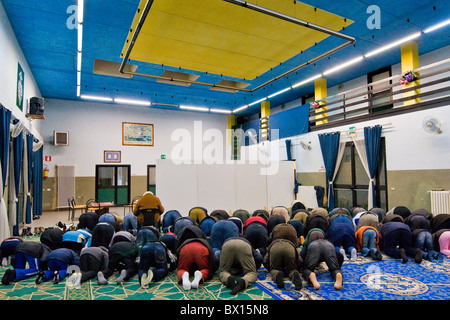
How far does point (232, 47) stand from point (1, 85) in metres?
5.56

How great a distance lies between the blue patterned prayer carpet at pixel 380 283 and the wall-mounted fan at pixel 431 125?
3.92 m

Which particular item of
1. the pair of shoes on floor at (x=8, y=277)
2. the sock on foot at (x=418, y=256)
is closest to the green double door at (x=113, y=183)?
the pair of shoes on floor at (x=8, y=277)

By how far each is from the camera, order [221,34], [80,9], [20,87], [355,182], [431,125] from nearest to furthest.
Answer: [80,9], [221,34], [431,125], [20,87], [355,182]

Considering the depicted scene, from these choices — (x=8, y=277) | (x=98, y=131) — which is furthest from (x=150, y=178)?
(x=8, y=277)

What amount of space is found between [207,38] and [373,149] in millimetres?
6207

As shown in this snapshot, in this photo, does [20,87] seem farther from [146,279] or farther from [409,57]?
[409,57]

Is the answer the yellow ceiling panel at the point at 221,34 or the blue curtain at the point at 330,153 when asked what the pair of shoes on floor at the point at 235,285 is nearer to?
the yellow ceiling panel at the point at 221,34

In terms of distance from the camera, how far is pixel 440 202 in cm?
718

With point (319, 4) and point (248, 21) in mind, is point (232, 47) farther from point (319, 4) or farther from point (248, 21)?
point (319, 4)

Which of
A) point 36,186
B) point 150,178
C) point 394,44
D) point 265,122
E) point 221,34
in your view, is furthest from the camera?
point 150,178

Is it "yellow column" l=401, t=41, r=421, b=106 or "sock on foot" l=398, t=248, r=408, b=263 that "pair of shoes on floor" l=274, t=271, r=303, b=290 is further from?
"yellow column" l=401, t=41, r=421, b=106

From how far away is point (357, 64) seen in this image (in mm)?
10133

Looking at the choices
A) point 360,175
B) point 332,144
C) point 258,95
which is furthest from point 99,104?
point 360,175

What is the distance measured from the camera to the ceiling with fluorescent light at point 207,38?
20.7 ft
